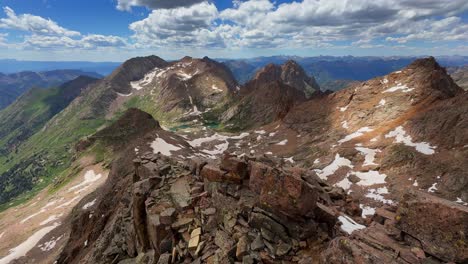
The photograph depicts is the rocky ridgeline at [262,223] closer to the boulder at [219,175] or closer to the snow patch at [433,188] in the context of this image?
the boulder at [219,175]

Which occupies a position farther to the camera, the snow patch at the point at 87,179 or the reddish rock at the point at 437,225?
the snow patch at the point at 87,179

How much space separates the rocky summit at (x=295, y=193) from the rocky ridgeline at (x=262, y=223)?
0.08m

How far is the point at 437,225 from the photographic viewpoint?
15148 mm

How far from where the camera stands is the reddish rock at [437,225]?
1429cm

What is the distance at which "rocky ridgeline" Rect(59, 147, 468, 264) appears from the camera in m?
15.0

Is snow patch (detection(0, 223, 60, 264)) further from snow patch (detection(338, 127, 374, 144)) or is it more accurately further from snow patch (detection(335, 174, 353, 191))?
snow patch (detection(338, 127, 374, 144))

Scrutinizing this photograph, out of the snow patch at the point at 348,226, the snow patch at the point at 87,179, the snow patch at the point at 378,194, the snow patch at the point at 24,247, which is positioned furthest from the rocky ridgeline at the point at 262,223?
the snow patch at the point at 87,179

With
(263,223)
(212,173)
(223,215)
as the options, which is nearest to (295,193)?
(263,223)

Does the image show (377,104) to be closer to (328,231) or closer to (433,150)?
(433,150)

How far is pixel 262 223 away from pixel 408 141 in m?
79.5

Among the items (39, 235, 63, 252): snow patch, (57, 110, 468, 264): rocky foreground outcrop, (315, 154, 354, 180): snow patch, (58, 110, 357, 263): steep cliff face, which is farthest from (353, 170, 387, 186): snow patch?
(39, 235, 63, 252): snow patch

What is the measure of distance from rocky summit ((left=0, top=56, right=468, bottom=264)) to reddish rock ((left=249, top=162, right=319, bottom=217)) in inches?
2.7

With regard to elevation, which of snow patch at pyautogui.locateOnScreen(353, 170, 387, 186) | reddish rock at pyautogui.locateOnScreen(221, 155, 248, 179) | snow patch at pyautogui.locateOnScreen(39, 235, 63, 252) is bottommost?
snow patch at pyautogui.locateOnScreen(39, 235, 63, 252)

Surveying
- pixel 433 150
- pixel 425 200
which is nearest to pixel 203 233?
pixel 425 200
